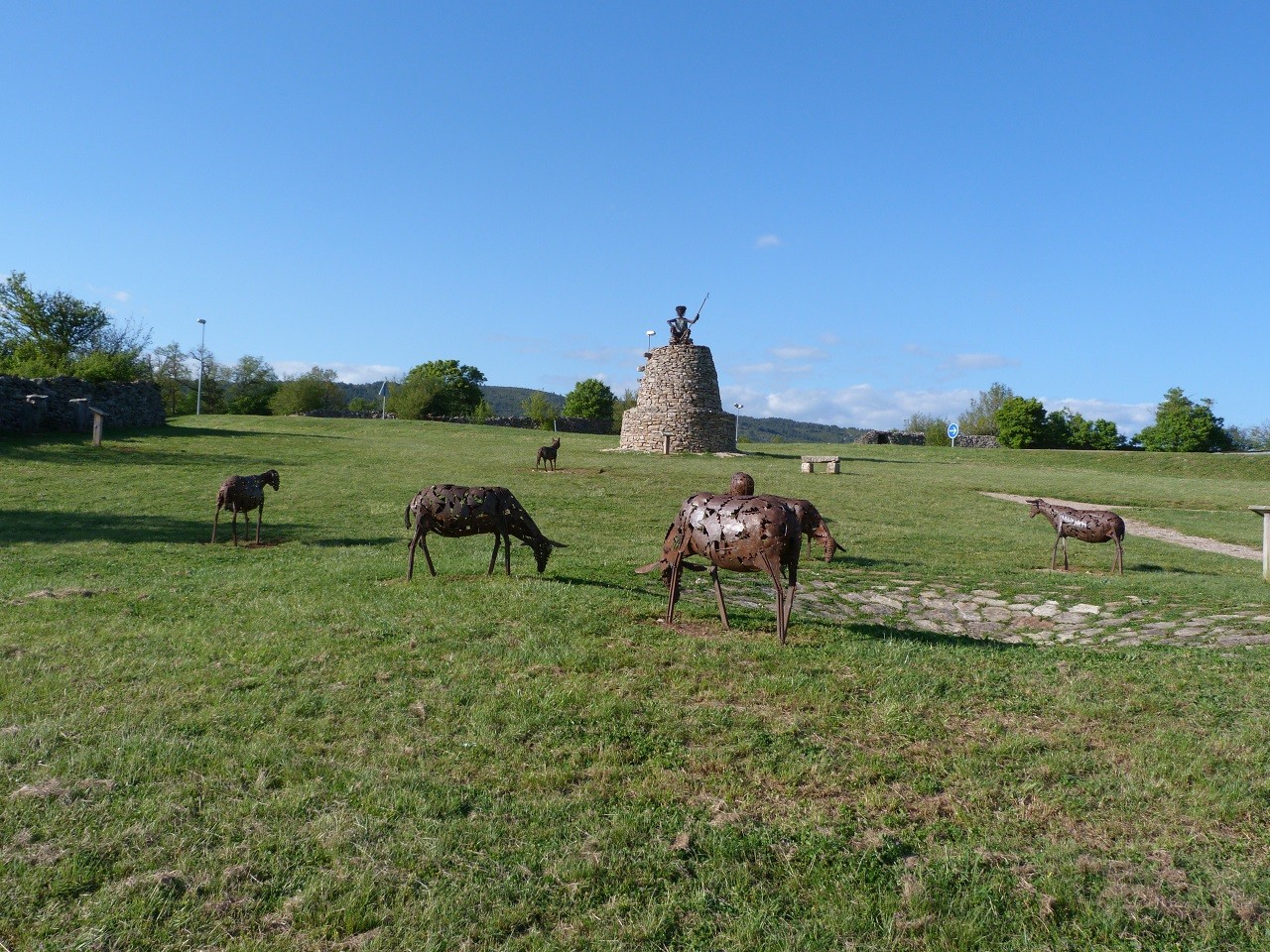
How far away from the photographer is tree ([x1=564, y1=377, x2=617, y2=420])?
92812 mm

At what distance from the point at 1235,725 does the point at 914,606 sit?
4.50 m

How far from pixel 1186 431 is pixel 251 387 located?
86165 mm

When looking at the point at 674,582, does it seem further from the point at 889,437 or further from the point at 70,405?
the point at 889,437

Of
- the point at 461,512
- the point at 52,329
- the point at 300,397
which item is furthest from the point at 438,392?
the point at 461,512

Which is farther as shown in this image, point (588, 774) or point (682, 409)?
point (682, 409)

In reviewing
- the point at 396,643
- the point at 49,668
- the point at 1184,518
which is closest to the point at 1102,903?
the point at 396,643

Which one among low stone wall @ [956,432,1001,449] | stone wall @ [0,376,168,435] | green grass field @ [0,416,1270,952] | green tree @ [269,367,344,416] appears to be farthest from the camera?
→ green tree @ [269,367,344,416]

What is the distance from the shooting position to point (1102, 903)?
3.73 meters

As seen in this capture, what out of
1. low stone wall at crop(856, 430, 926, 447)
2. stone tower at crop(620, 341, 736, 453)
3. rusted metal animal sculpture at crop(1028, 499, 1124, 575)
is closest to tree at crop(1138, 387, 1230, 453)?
low stone wall at crop(856, 430, 926, 447)

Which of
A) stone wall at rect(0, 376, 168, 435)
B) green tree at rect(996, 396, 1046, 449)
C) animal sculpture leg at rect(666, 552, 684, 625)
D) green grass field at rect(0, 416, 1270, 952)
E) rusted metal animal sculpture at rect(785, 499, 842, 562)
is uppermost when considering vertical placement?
green tree at rect(996, 396, 1046, 449)

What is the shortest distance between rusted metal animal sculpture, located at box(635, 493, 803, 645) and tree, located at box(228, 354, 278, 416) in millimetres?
71548

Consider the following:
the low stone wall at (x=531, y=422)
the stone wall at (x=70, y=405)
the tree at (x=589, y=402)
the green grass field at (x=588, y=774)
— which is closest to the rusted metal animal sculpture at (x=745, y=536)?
the green grass field at (x=588, y=774)

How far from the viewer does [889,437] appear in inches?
2554

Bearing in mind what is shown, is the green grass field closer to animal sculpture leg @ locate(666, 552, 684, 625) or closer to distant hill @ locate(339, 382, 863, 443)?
animal sculpture leg @ locate(666, 552, 684, 625)
